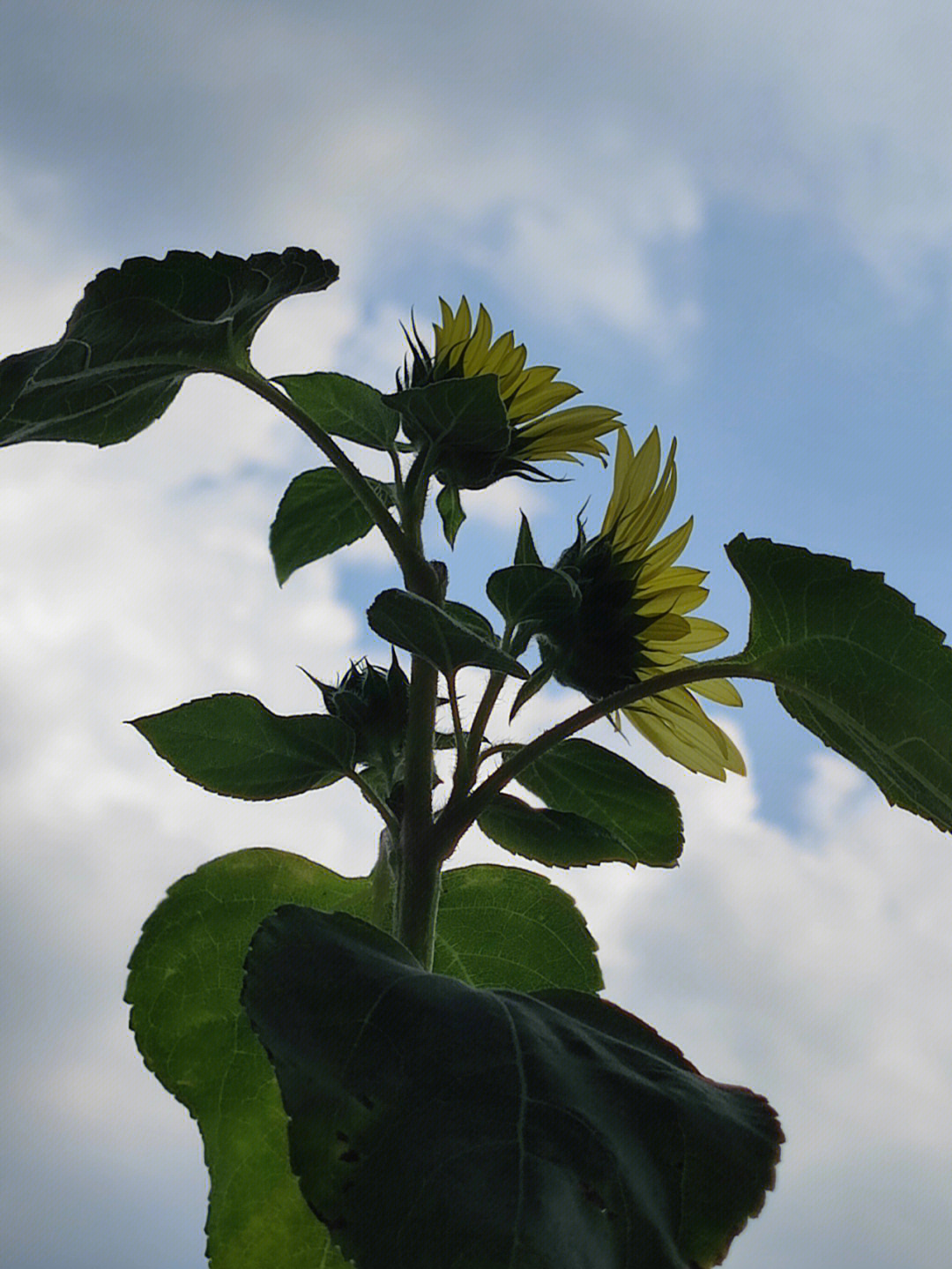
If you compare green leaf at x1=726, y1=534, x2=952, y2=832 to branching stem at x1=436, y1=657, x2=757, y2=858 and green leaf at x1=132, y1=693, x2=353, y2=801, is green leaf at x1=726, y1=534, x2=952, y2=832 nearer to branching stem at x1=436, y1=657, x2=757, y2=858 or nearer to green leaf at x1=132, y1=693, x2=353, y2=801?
branching stem at x1=436, y1=657, x2=757, y2=858

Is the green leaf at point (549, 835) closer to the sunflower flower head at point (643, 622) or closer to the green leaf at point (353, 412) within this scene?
the sunflower flower head at point (643, 622)

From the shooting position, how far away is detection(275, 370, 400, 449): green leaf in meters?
0.64

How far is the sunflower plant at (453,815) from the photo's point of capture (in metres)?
0.38

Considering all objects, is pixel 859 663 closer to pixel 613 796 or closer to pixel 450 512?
pixel 613 796

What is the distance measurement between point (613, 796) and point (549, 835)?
5cm

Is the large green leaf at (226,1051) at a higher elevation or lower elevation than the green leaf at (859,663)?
lower

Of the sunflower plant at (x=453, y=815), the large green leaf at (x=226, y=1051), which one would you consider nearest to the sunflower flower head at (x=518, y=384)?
the sunflower plant at (x=453, y=815)

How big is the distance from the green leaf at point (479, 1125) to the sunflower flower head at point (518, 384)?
0.29 m

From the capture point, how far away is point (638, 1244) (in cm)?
39

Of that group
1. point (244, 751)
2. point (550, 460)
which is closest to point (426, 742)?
point (244, 751)

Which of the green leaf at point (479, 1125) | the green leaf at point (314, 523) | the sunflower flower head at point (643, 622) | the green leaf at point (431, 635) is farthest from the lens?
the green leaf at point (314, 523)

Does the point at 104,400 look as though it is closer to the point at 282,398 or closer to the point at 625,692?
the point at 282,398

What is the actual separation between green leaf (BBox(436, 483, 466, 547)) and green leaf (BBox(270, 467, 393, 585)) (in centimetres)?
4

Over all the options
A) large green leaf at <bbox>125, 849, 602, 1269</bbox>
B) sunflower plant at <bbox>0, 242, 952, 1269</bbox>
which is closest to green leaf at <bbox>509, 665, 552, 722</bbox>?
sunflower plant at <bbox>0, 242, 952, 1269</bbox>
